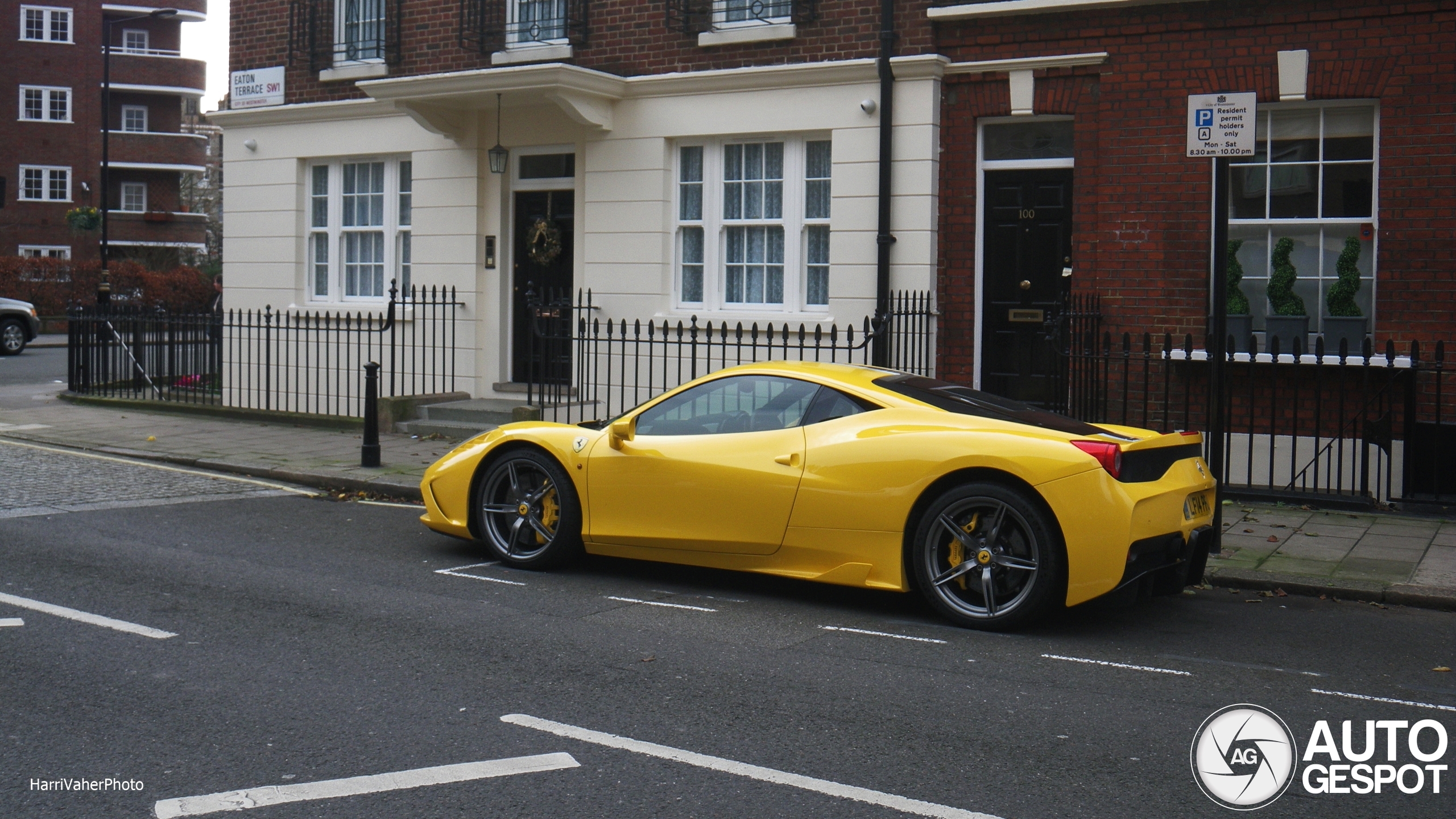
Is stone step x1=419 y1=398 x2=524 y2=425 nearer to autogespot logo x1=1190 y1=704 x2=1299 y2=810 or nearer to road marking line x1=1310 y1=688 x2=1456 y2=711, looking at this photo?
road marking line x1=1310 y1=688 x2=1456 y2=711

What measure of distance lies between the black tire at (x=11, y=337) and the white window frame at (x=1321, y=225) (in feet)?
82.9

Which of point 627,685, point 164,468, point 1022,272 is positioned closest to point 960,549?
point 627,685

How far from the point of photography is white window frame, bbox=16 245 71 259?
52.1 meters

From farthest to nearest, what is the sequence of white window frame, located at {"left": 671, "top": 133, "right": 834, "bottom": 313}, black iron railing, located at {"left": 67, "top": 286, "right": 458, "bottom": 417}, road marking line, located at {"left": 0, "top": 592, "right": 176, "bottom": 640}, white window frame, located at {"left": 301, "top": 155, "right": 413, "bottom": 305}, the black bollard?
white window frame, located at {"left": 301, "top": 155, "right": 413, "bottom": 305}
black iron railing, located at {"left": 67, "top": 286, "right": 458, "bottom": 417}
white window frame, located at {"left": 671, "top": 133, "right": 834, "bottom": 313}
the black bollard
road marking line, located at {"left": 0, "top": 592, "right": 176, "bottom": 640}

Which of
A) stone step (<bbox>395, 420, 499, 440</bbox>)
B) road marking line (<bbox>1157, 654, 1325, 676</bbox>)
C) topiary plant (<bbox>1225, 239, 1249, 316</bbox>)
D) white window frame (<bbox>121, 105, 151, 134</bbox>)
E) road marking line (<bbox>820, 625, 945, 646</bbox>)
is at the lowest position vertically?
road marking line (<bbox>1157, 654, 1325, 676</bbox>)

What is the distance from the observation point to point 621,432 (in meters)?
7.69

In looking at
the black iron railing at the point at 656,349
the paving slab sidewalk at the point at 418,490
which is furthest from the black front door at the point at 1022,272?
the paving slab sidewalk at the point at 418,490

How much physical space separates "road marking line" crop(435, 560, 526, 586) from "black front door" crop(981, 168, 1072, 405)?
6.48m

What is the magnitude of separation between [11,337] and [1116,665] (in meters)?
27.8

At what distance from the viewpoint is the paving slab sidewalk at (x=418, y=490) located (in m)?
7.93

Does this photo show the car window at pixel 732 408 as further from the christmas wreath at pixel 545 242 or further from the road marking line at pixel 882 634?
the christmas wreath at pixel 545 242

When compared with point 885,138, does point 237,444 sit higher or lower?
lower

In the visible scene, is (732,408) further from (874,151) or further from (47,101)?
(47,101)

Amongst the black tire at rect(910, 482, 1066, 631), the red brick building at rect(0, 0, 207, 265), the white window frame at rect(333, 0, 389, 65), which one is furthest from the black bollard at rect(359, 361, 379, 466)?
the red brick building at rect(0, 0, 207, 265)
